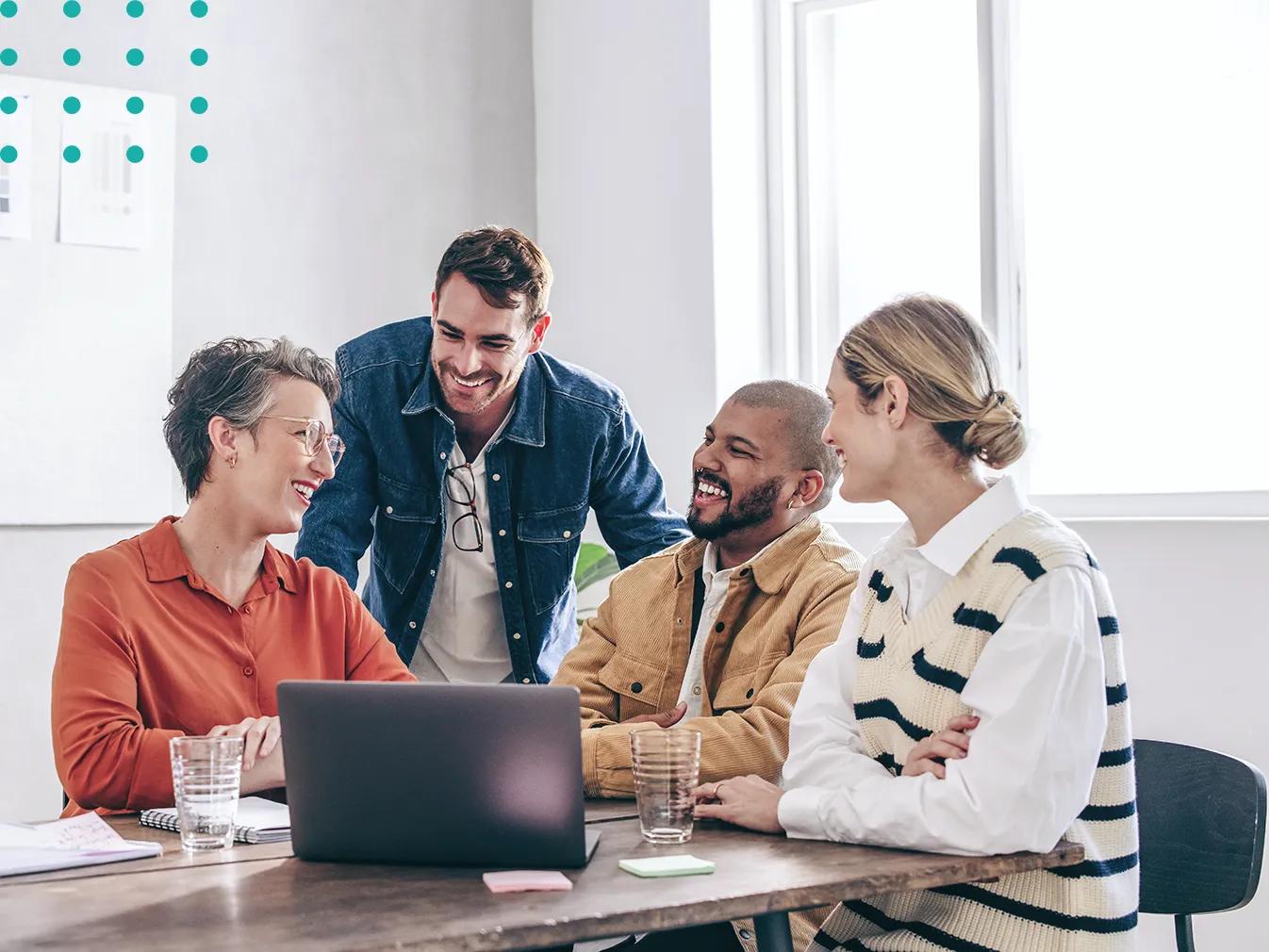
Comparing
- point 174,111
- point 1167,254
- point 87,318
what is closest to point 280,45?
point 174,111

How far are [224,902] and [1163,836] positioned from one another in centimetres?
142

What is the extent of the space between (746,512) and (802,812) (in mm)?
730

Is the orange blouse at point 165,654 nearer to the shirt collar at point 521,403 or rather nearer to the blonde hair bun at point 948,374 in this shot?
the shirt collar at point 521,403

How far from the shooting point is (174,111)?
3545mm

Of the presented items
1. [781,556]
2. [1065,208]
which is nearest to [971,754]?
[781,556]

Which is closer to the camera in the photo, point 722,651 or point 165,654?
point 165,654

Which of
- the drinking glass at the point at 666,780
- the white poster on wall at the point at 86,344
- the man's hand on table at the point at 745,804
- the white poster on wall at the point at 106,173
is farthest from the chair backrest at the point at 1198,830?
the white poster on wall at the point at 106,173

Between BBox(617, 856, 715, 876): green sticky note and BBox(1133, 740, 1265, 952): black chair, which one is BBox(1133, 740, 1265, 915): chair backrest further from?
BBox(617, 856, 715, 876): green sticky note

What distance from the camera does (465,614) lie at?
108 inches

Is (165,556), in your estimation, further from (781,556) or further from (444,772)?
(781,556)

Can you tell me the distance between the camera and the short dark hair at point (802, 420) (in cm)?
228

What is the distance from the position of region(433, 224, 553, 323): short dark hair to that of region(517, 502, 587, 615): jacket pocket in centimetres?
40

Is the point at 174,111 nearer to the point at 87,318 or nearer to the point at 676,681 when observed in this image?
the point at 87,318

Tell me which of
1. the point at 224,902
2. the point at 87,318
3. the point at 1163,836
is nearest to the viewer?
the point at 224,902
